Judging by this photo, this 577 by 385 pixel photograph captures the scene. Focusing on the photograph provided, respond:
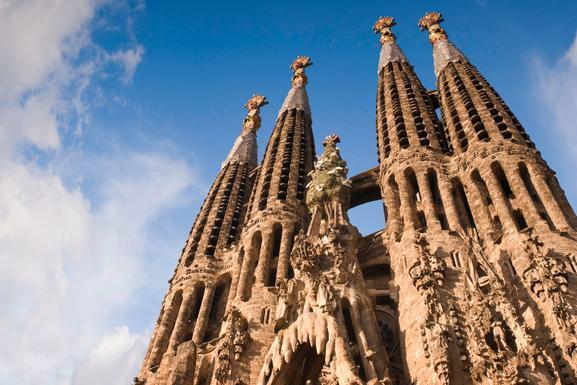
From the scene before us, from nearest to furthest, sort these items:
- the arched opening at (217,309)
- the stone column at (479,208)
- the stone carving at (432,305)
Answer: the stone carving at (432,305)
the stone column at (479,208)
the arched opening at (217,309)

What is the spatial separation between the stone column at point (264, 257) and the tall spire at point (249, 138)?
14.1 metres

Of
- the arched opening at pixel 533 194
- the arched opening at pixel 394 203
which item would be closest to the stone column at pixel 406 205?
the arched opening at pixel 394 203

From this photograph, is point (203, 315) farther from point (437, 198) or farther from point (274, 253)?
point (437, 198)

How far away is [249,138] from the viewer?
1940 inches

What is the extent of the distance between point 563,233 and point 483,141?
8016 millimetres

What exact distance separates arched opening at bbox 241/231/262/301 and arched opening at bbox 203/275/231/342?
6.73 feet

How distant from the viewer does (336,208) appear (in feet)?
94.9

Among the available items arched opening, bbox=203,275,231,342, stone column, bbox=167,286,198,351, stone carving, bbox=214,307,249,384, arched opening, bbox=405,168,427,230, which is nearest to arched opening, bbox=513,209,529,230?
arched opening, bbox=405,168,427,230

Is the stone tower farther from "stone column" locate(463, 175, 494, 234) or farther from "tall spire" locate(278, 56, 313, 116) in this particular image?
"tall spire" locate(278, 56, 313, 116)

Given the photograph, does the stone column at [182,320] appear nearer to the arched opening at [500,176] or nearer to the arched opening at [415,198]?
the arched opening at [415,198]

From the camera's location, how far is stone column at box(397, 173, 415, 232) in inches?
1058

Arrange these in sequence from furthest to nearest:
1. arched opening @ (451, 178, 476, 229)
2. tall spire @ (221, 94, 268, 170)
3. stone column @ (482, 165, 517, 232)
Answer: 1. tall spire @ (221, 94, 268, 170)
2. arched opening @ (451, 178, 476, 229)
3. stone column @ (482, 165, 517, 232)

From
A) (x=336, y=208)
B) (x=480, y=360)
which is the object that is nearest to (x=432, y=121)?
(x=336, y=208)

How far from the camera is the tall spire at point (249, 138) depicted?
4559 cm
